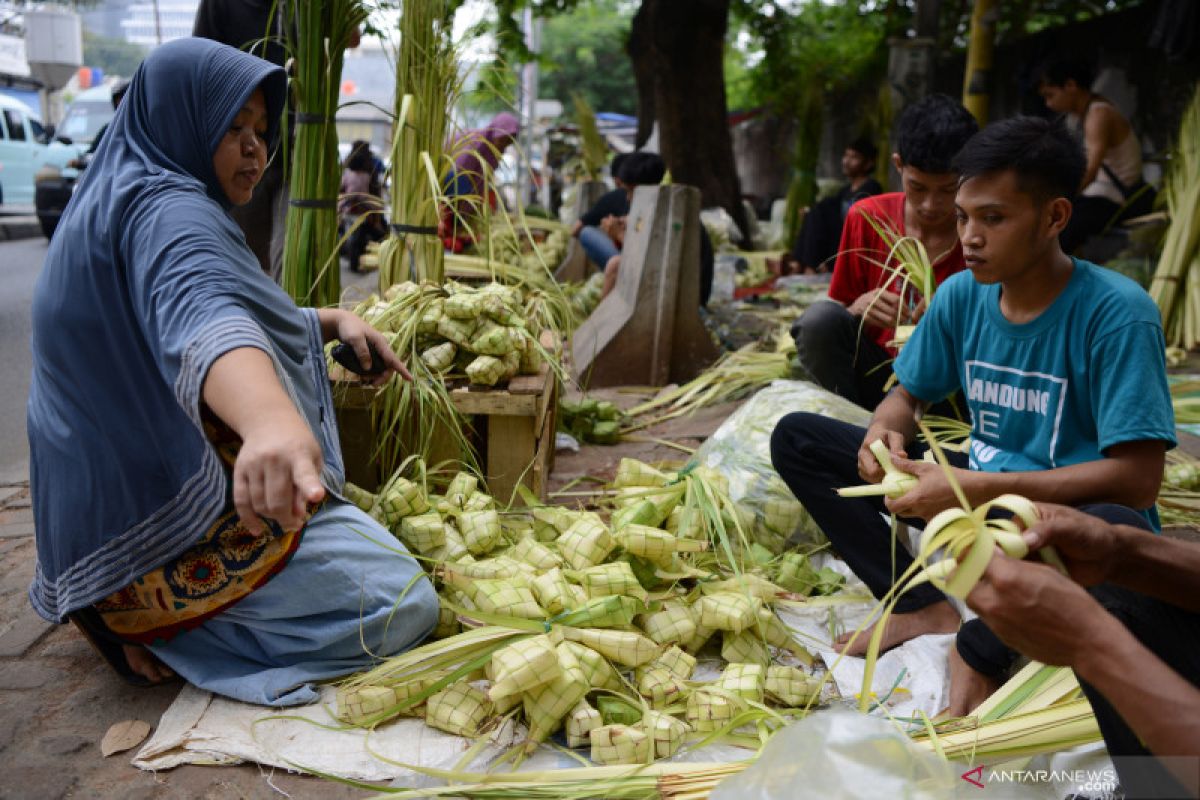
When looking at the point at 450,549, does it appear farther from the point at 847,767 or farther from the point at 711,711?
the point at 847,767

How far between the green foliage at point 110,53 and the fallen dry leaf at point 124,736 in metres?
58.5

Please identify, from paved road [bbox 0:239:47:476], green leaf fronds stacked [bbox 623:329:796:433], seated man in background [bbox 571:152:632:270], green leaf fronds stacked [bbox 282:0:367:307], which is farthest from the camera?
seated man in background [bbox 571:152:632:270]

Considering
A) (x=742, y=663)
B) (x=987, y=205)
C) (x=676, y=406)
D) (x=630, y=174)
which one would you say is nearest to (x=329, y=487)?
(x=742, y=663)

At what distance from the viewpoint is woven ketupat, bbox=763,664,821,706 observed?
2088 mm

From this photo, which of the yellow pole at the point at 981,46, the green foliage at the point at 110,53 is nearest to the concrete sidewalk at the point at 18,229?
the yellow pole at the point at 981,46

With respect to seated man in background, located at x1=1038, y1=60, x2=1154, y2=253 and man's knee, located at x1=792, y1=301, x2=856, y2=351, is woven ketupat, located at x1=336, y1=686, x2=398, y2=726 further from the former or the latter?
seated man in background, located at x1=1038, y1=60, x2=1154, y2=253

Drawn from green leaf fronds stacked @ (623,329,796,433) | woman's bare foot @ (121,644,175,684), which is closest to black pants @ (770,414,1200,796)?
woman's bare foot @ (121,644,175,684)

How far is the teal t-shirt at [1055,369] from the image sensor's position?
187 cm

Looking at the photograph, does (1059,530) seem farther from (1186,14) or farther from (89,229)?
(1186,14)

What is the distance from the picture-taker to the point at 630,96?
4381 centimetres

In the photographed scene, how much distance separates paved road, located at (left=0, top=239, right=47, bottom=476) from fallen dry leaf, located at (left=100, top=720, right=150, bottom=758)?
2.44m

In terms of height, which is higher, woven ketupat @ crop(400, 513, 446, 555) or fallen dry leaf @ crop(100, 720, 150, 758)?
woven ketupat @ crop(400, 513, 446, 555)

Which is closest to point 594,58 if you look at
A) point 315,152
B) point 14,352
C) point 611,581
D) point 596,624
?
point 14,352

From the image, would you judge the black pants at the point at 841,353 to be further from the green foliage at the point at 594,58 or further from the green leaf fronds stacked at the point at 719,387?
the green foliage at the point at 594,58
